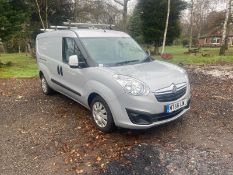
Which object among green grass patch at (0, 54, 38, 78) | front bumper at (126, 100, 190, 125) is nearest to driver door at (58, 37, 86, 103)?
front bumper at (126, 100, 190, 125)

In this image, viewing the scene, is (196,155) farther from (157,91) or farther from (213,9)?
(213,9)

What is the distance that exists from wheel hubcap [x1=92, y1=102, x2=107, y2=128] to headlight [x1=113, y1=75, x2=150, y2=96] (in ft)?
2.41

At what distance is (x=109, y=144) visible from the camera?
4.76 meters

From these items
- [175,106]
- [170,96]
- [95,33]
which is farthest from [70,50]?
[175,106]

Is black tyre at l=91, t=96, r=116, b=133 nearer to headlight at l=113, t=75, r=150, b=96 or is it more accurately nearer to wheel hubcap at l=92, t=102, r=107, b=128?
wheel hubcap at l=92, t=102, r=107, b=128

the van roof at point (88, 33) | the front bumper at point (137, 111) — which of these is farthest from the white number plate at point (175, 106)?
the van roof at point (88, 33)

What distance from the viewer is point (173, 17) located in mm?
27406

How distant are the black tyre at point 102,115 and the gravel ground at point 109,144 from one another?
166 mm

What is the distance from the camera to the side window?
566cm

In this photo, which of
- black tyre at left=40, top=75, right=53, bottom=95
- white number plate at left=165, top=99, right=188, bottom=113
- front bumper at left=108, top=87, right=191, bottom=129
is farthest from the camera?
black tyre at left=40, top=75, right=53, bottom=95

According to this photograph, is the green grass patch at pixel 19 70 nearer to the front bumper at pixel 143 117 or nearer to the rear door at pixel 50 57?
the rear door at pixel 50 57

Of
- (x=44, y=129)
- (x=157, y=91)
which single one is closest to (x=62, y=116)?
(x=44, y=129)

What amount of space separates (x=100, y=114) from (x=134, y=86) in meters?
1.03

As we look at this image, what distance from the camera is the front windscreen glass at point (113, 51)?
5492 millimetres
